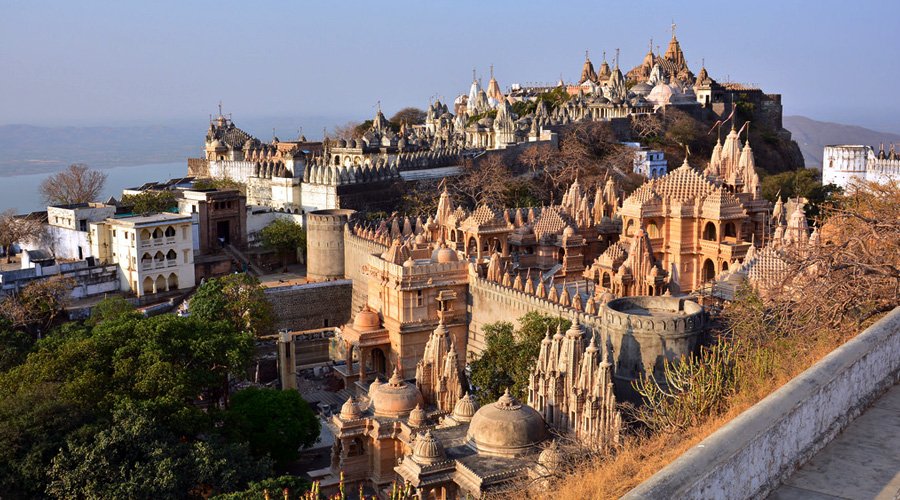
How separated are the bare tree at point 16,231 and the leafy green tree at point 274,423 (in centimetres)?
2165

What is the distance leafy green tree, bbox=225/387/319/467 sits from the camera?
23.4 m

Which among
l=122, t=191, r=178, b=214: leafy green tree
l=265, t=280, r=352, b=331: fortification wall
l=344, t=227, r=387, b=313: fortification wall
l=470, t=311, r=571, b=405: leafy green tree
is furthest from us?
l=122, t=191, r=178, b=214: leafy green tree

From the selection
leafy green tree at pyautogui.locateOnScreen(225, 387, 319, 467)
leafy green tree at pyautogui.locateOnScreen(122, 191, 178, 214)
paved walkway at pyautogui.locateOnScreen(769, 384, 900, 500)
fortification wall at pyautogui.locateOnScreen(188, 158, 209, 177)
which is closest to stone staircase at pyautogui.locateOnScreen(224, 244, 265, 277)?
leafy green tree at pyautogui.locateOnScreen(122, 191, 178, 214)

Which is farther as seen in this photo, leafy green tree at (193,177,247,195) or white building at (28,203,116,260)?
leafy green tree at (193,177,247,195)

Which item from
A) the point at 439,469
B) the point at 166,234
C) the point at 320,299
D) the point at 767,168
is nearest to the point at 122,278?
the point at 166,234

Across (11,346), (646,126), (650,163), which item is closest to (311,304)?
(11,346)

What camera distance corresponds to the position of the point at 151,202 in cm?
4688

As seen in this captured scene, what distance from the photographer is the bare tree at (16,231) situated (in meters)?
42.1

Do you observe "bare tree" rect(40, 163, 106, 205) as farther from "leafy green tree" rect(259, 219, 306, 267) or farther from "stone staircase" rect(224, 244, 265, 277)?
"leafy green tree" rect(259, 219, 306, 267)

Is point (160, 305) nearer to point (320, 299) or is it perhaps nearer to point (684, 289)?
point (320, 299)

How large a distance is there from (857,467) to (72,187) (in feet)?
173

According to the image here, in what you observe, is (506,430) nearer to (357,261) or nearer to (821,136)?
(357,261)

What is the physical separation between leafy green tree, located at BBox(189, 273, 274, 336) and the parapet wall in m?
25.1

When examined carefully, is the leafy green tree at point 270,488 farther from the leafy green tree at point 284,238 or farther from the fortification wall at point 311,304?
the leafy green tree at point 284,238
